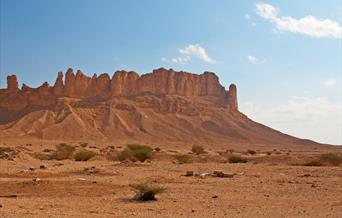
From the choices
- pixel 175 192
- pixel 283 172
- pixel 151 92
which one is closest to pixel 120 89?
pixel 151 92

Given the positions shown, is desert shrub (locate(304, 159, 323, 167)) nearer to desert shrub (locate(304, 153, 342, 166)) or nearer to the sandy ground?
desert shrub (locate(304, 153, 342, 166))

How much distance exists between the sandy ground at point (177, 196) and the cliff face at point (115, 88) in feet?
309

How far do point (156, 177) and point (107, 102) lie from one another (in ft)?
295

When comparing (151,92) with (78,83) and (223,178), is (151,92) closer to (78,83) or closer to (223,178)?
(78,83)

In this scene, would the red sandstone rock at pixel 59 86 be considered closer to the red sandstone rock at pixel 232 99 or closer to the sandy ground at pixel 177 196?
the red sandstone rock at pixel 232 99

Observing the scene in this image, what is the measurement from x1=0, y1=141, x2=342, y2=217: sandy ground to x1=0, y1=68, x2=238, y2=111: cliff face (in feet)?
309

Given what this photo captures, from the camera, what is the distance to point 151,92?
12031 centimetres

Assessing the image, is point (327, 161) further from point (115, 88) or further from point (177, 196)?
point (115, 88)

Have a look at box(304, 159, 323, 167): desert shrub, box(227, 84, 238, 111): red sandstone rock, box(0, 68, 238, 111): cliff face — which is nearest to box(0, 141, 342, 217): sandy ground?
box(304, 159, 323, 167): desert shrub

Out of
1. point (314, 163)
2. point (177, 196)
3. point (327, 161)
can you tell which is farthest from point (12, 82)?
point (177, 196)

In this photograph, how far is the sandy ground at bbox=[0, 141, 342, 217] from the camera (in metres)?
11.3

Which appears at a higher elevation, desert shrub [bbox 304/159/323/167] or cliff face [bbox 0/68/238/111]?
cliff face [bbox 0/68/238/111]

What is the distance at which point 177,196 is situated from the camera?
1441cm

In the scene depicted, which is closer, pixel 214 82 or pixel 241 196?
pixel 241 196
